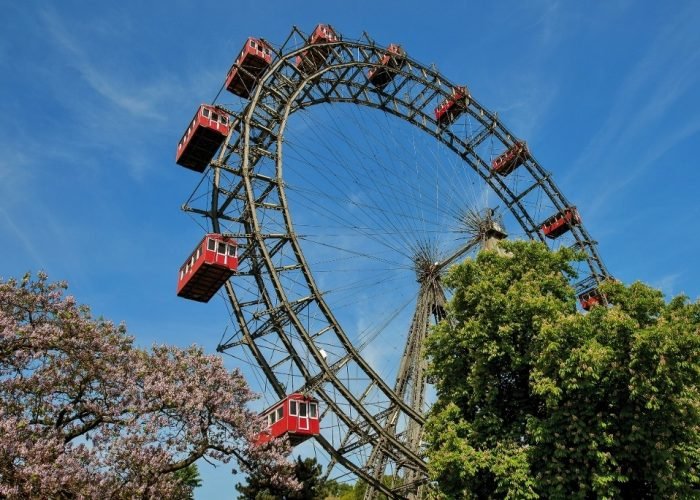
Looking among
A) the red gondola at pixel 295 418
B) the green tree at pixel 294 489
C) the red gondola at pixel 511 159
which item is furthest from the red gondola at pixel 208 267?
the red gondola at pixel 511 159

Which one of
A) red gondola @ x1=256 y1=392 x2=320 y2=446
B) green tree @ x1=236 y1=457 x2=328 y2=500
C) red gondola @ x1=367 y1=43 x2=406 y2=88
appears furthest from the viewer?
red gondola @ x1=367 y1=43 x2=406 y2=88

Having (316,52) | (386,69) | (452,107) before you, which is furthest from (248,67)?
(452,107)

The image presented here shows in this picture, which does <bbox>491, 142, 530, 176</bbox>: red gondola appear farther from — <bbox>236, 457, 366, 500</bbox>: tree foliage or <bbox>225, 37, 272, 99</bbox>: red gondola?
<bbox>236, 457, 366, 500</bbox>: tree foliage

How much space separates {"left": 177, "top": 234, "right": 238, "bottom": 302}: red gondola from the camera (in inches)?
956

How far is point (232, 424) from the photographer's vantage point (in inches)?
688

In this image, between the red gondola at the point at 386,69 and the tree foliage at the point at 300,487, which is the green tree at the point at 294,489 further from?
the red gondola at the point at 386,69

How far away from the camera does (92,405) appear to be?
49.8 feet

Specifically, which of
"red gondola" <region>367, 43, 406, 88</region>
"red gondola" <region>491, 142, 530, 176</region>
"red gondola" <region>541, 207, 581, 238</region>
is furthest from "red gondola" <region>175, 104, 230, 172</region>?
"red gondola" <region>541, 207, 581, 238</region>

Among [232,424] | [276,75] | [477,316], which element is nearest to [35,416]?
[232,424]

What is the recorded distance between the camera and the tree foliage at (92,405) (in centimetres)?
1319

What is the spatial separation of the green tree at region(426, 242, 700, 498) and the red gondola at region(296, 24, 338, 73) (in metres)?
18.4

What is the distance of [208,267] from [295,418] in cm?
677

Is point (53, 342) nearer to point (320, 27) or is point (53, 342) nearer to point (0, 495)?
point (0, 495)

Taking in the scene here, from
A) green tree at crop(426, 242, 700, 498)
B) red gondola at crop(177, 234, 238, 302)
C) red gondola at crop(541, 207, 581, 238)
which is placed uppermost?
red gondola at crop(541, 207, 581, 238)
